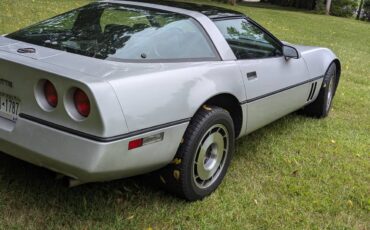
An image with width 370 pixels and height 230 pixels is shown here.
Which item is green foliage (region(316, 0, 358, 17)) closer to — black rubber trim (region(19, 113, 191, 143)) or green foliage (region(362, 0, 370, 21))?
green foliage (region(362, 0, 370, 21))

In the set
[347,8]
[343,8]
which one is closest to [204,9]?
[343,8]

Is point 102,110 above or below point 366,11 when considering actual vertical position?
above

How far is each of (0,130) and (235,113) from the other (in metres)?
1.76

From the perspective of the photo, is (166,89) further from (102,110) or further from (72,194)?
(72,194)

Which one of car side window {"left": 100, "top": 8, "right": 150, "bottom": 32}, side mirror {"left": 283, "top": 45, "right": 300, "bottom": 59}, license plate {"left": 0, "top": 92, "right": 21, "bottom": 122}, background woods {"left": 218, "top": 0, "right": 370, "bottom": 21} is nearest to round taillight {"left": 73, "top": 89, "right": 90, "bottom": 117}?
license plate {"left": 0, "top": 92, "right": 21, "bottom": 122}

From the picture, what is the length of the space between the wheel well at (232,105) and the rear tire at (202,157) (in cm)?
11

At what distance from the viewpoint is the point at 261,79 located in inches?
154

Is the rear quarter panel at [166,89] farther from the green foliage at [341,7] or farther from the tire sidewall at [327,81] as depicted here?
the green foliage at [341,7]

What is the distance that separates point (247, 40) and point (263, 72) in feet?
1.19

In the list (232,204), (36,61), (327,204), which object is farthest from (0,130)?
(327,204)

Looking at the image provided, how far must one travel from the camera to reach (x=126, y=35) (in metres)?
3.28

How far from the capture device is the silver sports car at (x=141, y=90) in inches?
101

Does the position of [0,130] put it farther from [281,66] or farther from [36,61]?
[281,66]

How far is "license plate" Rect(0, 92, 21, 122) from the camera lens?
2750 millimetres
